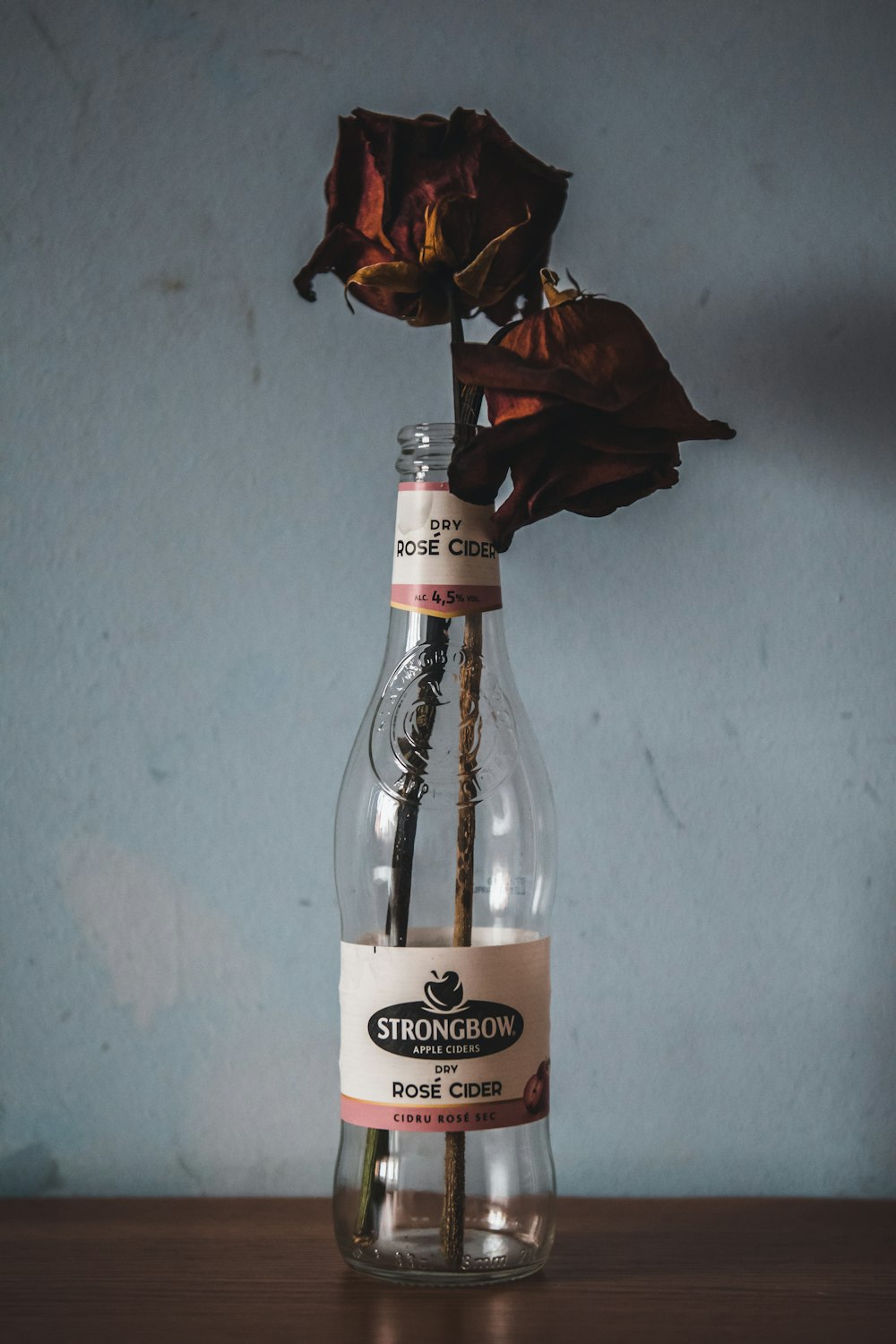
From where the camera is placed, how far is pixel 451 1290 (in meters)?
0.61

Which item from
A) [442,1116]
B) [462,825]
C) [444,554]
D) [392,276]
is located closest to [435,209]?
[392,276]

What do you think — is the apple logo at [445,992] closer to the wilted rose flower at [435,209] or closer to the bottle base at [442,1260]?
the bottle base at [442,1260]

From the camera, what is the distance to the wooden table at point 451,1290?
22.2 inches

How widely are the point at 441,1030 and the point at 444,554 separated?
24 cm

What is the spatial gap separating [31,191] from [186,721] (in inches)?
14.1

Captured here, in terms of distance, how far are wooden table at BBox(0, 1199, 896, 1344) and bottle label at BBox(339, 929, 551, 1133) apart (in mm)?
86

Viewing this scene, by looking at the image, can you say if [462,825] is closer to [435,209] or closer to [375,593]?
[375,593]

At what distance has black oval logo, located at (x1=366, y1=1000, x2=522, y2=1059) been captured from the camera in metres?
0.61

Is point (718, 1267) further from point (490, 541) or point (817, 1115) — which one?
point (490, 541)

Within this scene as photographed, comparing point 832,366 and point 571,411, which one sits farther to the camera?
point 832,366

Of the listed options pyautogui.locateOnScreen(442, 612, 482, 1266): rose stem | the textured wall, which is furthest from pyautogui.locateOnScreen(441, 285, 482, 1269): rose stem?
the textured wall

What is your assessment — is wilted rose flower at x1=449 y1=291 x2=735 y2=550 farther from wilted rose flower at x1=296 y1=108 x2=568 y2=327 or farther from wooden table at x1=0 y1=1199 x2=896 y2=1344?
wooden table at x1=0 y1=1199 x2=896 y2=1344

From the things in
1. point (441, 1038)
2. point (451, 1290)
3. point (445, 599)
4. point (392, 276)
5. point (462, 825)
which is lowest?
point (451, 1290)

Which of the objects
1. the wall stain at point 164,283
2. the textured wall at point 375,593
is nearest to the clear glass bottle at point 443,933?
the textured wall at point 375,593
